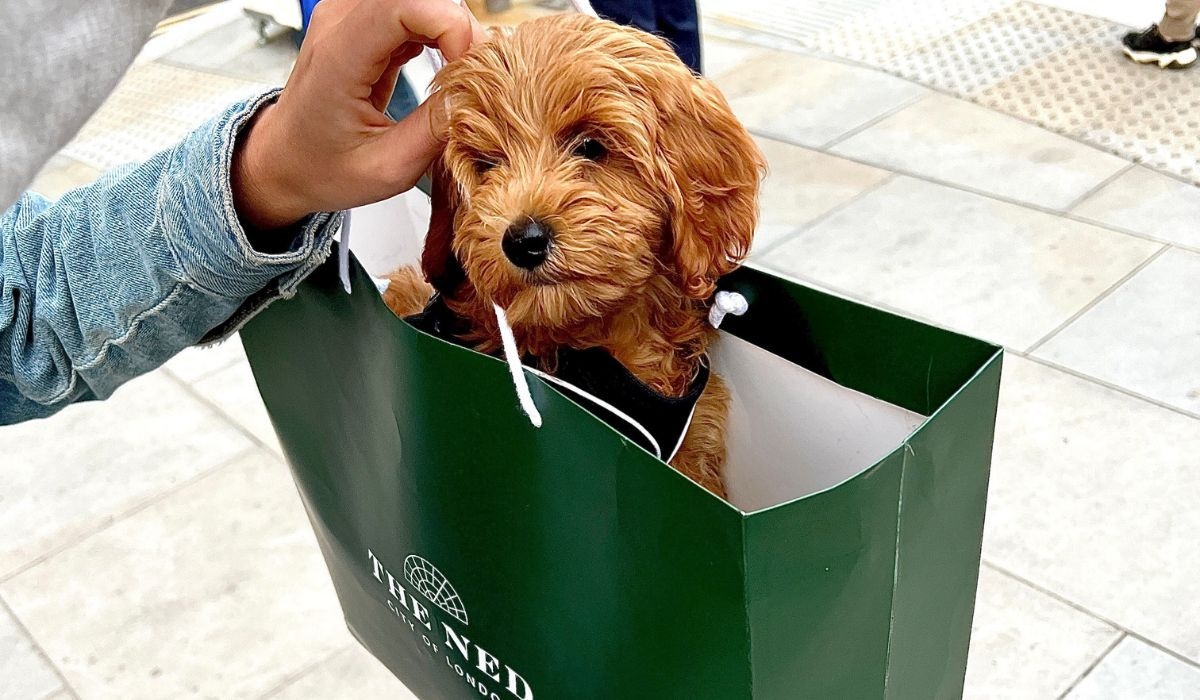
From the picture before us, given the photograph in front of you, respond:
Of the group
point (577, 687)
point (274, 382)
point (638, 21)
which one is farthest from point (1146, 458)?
point (274, 382)

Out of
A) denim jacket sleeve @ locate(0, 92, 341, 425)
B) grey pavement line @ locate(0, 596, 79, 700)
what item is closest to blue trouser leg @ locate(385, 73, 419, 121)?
denim jacket sleeve @ locate(0, 92, 341, 425)

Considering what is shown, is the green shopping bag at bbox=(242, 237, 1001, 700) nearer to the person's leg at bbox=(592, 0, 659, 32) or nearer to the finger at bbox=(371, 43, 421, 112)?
the finger at bbox=(371, 43, 421, 112)

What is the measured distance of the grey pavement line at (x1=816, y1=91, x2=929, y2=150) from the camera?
2389 millimetres

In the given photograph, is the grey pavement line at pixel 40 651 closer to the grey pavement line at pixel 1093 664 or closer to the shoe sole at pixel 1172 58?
the grey pavement line at pixel 1093 664

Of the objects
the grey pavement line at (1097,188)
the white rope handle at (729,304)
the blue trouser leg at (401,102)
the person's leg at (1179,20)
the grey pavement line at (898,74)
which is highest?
the white rope handle at (729,304)

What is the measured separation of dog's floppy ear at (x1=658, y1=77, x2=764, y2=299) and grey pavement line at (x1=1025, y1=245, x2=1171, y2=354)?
1.01 meters

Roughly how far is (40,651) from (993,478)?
1.24m

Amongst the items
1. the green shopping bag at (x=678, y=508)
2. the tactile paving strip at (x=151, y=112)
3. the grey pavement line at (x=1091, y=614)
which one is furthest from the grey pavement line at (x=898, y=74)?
the green shopping bag at (x=678, y=508)

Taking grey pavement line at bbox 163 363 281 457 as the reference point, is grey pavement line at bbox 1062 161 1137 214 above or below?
above

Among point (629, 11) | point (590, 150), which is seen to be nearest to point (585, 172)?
point (590, 150)

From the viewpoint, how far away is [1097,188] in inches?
83.2

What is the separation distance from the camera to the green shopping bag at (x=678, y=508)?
70 centimetres

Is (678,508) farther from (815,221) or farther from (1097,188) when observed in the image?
(1097,188)

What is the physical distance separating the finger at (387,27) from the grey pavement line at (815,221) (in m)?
1.33
